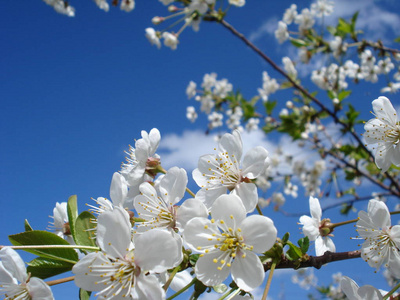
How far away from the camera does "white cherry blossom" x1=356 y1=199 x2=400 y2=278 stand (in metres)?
1.06

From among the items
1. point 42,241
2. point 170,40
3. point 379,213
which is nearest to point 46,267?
point 42,241

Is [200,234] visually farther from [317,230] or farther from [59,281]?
[317,230]

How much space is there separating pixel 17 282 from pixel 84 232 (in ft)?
0.67

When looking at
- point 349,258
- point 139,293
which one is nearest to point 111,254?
point 139,293

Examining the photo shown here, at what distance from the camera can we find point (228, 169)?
3.50ft

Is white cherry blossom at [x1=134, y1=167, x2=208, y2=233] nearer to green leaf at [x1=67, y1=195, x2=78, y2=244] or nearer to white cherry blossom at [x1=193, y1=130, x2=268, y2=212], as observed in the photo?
white cherry blossom at [x1=193, y1=130, x2=268, y2=212]

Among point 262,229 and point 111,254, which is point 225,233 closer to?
point 262,229

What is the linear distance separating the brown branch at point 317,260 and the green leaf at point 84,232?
1.54ft

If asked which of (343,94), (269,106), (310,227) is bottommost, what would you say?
(310,227)

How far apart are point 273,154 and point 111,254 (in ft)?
19.7

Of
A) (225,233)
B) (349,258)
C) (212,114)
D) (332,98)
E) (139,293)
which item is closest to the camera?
(139,293)

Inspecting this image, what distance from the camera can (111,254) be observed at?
830 mm

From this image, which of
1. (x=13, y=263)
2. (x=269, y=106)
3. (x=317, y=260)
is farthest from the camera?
(x=269, y=106)

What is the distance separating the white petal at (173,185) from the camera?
962 mm
